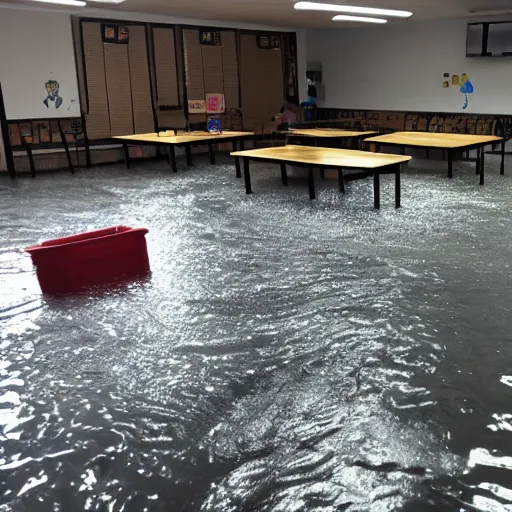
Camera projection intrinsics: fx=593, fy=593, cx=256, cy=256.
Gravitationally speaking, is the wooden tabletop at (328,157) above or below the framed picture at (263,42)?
below

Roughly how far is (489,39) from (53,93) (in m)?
7.79

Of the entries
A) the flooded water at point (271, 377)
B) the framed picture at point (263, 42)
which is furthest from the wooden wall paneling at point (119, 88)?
the flooded water at point (271, 377)

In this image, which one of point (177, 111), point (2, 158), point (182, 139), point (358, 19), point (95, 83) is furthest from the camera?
point (177, 111)

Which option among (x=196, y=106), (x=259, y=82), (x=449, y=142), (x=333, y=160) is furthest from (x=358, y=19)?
(x=333, y=160)

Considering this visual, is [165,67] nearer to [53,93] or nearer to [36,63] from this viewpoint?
[53,93]

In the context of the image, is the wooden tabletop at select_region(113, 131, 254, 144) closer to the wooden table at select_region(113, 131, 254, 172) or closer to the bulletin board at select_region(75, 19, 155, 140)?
the wooden table at select_region(113, 131, 254, 172)

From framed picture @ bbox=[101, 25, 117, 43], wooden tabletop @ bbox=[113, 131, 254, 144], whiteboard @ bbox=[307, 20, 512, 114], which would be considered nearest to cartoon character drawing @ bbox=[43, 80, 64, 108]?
framed picture @ bbox=[101, 25, 117, 43]

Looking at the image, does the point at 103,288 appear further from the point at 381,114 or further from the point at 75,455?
the point at 381,114

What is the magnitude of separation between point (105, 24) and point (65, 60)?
3.31ft

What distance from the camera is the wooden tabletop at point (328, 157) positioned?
20.5 feet

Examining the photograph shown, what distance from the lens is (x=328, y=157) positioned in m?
6.89

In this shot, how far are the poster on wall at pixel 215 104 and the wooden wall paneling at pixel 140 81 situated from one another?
127cm

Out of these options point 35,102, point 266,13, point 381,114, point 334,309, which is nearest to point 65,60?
point 35,102

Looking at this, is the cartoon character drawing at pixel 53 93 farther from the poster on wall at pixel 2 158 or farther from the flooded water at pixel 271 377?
the flooded water at pixel 271 377
